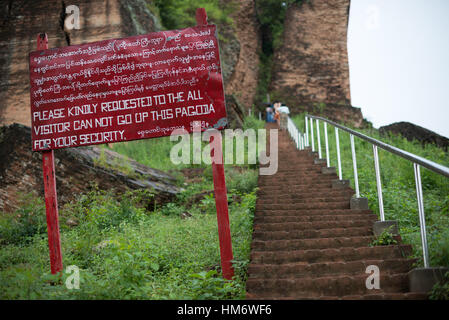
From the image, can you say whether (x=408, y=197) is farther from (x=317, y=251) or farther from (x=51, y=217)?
(x=51, y=217)

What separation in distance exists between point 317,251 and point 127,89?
→ 2.94 metres

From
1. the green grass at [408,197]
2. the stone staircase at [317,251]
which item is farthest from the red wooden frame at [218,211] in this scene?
the green grass at [408,197]

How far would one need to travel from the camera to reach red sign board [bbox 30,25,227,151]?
4.35m

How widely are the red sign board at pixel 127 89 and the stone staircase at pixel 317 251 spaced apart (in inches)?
66.9

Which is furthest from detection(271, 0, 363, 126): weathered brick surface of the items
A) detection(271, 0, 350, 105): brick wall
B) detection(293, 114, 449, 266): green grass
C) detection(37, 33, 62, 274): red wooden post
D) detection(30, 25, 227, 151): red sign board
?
detection(37, 33, 62, 274): red wooden post

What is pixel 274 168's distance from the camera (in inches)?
334

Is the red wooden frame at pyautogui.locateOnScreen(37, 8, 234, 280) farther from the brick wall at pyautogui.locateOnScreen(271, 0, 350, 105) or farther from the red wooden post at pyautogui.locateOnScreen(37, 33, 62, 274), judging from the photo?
the brick wall at pyautogui.locateOnScreen(271, 0, 350, 105)

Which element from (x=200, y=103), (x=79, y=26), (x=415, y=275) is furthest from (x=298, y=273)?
(x=79, y=26)

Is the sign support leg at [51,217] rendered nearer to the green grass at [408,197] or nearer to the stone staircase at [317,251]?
the stone staircase at [317,251]

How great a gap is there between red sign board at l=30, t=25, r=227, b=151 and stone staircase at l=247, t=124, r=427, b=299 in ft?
5.58

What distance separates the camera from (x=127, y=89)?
4.46m

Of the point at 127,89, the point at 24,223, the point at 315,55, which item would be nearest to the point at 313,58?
the point at 315,55

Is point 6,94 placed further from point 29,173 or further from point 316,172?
point 316,172

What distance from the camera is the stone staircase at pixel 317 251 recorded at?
3723 mm
